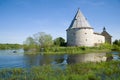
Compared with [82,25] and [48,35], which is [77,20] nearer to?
[82,25]

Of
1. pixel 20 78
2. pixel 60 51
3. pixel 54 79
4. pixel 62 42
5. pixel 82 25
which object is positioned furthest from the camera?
pixel 62 42

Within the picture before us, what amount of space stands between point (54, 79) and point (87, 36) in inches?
1678

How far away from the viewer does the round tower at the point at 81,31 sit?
52125mm

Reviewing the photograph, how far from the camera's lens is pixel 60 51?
42062mm

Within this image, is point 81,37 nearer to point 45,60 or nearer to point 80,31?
point 80,31

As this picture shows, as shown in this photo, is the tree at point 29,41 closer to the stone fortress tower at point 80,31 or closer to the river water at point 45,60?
the stone fortress tower at point 80,31

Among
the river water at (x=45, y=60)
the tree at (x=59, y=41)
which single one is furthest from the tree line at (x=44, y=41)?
the river water at (x=45, y=60)

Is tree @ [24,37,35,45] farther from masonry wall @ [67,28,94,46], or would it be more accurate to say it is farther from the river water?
the river water

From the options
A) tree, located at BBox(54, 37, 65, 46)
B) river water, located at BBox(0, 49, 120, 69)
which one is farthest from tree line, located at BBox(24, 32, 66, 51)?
river water, located at BBox(0, 49, 120, 69)

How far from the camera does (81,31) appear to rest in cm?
5212

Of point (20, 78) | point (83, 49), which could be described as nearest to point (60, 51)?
point (83, 49)

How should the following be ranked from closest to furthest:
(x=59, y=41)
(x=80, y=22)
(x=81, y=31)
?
(x=81, y=31), (x=80, y=22), (x=59, y=41)

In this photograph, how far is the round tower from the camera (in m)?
52.1

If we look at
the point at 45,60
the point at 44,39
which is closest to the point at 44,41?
the point at 44,39
